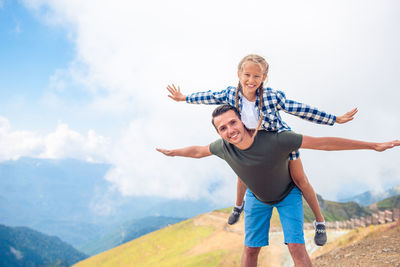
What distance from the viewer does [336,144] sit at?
3506 mm

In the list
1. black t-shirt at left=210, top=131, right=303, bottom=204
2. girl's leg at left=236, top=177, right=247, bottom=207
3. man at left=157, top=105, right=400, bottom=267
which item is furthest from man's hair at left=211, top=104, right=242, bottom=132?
girl's leg at left=236, top=177, right=247, bottom=207

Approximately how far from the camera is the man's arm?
11.4ft

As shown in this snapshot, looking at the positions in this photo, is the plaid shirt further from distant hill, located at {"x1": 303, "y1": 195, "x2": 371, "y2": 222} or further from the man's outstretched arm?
distant hill, located at {"x1": 303, "y1": 195, "x2": 371, "y2": 222}

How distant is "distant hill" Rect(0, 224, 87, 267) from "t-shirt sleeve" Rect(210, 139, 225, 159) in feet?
639

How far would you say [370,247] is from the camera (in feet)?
24.6

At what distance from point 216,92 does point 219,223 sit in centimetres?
1622

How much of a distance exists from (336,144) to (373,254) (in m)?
5.03

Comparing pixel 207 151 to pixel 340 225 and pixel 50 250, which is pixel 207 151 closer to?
pixel 340 225

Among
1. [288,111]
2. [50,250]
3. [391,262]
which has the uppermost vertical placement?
[50,250]

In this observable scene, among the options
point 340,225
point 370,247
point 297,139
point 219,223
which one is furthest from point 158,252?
point 297,139

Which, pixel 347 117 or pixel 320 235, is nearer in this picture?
pixel 347 117

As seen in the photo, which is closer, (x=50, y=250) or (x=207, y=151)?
(x=207, y=151)

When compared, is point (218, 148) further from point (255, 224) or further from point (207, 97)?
point (255, 224)

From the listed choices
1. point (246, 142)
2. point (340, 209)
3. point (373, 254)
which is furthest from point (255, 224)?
point (340, 209)
